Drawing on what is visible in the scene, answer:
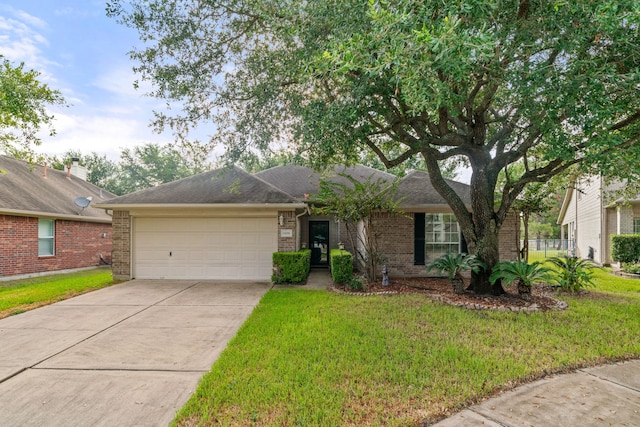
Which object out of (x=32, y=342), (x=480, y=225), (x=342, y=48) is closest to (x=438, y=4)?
(x=342, y=48)

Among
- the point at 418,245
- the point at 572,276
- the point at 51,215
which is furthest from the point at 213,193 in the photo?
the point at 572,276

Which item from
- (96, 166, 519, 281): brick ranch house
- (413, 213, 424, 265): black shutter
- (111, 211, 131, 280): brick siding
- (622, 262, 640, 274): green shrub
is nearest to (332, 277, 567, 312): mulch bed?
(413, 213, 424, 265): black shutter

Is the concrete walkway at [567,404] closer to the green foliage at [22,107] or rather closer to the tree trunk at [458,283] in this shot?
the tree trunk at [458,283]

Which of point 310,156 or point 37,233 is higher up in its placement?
point 310,156

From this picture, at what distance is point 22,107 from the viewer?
9.02 metres

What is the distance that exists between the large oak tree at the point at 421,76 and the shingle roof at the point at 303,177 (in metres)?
3.16

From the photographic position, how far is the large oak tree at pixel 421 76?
4.11 meters

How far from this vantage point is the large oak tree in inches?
162

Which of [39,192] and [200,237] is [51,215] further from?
[200,237]

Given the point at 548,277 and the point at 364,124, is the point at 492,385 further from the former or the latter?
the point at 364,124

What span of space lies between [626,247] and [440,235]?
755cm

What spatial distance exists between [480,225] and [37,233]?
46.8 ft

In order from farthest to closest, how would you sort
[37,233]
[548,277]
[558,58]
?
[37,233] → [548,277] → [558,58]

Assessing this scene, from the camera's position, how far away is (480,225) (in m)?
7.57
